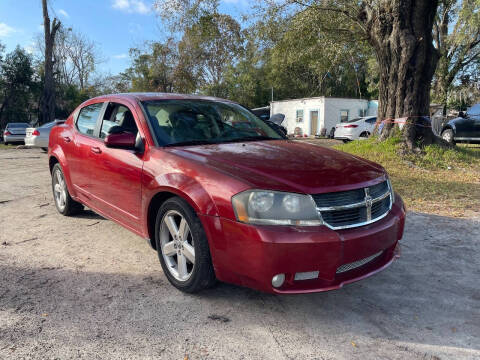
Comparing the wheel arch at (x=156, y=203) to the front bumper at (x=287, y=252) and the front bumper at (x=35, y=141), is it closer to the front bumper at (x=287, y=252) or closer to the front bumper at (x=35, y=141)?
the front bumper at (x=287, y=252)

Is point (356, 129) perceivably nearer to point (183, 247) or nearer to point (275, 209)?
point (183, 247)

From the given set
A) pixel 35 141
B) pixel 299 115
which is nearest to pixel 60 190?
pixel 35 141

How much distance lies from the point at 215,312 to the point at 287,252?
Result: 79 centimetres

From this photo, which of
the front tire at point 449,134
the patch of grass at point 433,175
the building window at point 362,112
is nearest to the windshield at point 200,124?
the patch of grass at point 433,175

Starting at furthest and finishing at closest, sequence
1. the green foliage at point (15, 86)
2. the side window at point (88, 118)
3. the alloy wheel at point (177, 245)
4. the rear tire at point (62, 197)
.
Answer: the green foliage at point (15, 86)
the rear tire at point (62, 197)
the side window at point (88, 118)
the alloy wheel at point (177, 245)

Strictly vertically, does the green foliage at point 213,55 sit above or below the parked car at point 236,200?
above

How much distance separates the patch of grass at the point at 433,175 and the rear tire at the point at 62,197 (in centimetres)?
463

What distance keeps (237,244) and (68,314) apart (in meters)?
1.33

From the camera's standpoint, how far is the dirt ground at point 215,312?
2381 millimetres

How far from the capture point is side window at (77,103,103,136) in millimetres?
4438

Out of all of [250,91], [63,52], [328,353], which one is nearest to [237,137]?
[328,353]

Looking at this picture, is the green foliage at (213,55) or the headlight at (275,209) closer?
the headlight at (275,209)

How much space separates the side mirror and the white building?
24.7 meters

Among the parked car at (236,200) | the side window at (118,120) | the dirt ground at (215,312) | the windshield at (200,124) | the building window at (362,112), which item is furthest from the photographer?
the building window at (362,112)
